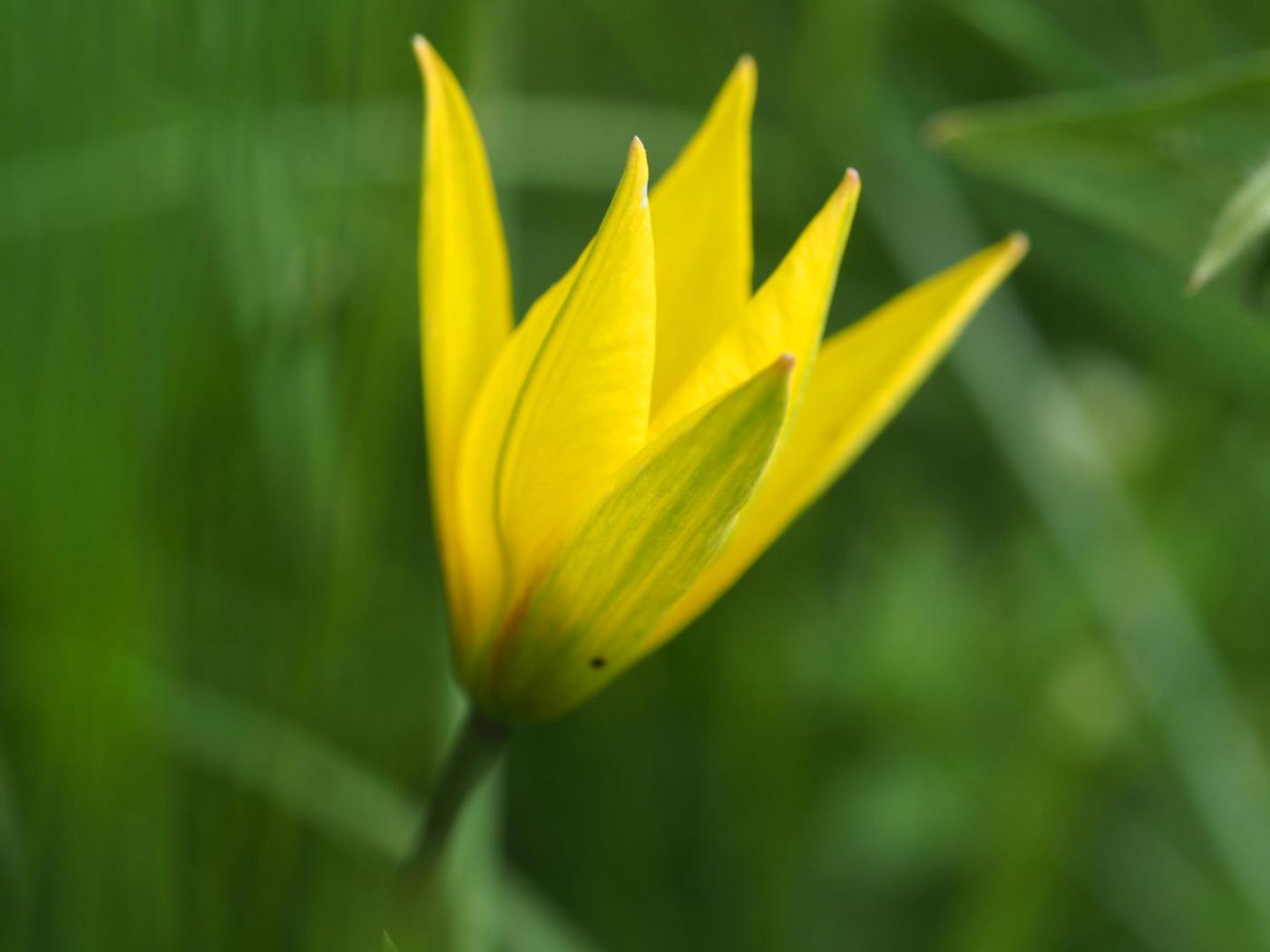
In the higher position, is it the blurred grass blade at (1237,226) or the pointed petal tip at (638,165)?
the blurred grass blade at (1237,226)

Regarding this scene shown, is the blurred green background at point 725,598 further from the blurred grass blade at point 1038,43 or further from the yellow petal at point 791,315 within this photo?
the yellow petal at point 791,315

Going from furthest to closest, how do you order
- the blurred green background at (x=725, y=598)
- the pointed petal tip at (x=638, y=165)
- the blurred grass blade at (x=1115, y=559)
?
the blurred grass blade at (x=1115, y=559)
the blurred green background at (x=725, y=598)
the pointed petal tip at (x=638, y=165)

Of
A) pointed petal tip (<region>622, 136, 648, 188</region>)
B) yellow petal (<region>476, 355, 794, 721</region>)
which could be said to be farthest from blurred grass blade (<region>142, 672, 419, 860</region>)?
pointed petal tip (<region>622, 136, 648, 188</region>)

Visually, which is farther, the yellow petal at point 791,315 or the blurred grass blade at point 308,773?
the blurred grass blade at point 308,773

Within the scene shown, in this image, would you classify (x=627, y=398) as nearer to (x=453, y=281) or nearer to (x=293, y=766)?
(x=453, y=281)

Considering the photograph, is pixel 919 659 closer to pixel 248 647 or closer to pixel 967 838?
pixel 967 838

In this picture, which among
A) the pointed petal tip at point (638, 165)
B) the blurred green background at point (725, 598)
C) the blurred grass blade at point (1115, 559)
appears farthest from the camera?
the blurred grass blade at point (1115, 559)

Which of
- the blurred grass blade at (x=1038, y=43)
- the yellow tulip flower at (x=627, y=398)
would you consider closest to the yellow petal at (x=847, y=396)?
the yellow tulip flower at (x=627, y=398)

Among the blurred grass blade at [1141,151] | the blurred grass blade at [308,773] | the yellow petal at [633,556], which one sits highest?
the blurred grass blade at [1141,151]
